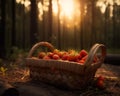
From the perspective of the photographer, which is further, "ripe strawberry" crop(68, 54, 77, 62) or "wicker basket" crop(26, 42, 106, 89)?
"ripe strawberry" crop(68, 54, 77, 62)

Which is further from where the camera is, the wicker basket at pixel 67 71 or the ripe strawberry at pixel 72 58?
the ripe strawberry at pixel 72 58

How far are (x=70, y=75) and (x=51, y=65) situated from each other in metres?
0.39

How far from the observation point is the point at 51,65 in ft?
14.8

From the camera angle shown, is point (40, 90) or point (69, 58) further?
point (69, 58)

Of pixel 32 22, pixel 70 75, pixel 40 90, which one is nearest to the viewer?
pixel 40 90

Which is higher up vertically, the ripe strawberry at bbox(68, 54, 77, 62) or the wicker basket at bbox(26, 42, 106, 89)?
the ripe strawberry at bbox(68, 54, 77, 62)

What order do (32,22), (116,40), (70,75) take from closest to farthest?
1. (70,75)
2. (32,22)
3. (116,40)

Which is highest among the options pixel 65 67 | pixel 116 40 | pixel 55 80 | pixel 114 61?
pixel 65 67

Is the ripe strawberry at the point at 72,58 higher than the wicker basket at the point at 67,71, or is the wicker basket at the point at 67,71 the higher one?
the ripe strawberry at the point at 72,58

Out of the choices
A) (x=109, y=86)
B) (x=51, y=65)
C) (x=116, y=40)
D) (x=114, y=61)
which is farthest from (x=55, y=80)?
(x=116, y=40)

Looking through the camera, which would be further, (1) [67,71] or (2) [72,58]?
(2) [72,58]

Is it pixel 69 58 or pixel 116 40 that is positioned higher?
pixel 69 58

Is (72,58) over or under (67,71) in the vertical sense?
over

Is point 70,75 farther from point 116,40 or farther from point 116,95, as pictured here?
point 116,40
